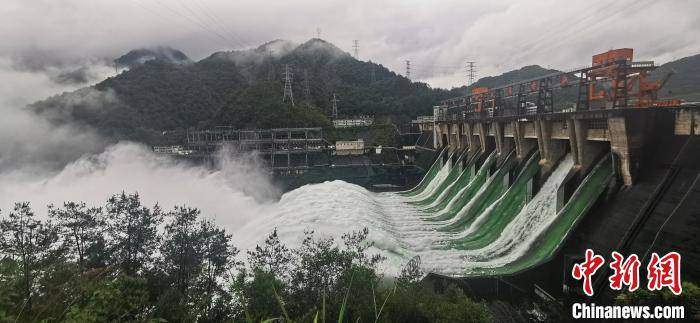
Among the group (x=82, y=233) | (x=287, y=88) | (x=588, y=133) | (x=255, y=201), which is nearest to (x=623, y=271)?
(x=588, y=133)

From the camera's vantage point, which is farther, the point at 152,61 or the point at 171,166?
the point at 152,61

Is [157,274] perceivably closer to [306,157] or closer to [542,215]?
[542,215]

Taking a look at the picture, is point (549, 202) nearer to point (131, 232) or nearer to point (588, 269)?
point (588, 269)

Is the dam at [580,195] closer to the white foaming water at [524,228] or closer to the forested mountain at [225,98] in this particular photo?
the white foaming water at [524,228]

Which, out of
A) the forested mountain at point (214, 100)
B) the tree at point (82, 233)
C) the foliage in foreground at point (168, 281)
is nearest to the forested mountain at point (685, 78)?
the forested mountain at point (214, 100)

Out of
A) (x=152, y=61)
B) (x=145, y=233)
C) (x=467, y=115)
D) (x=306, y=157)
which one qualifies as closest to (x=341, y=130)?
(x=306, y=157)

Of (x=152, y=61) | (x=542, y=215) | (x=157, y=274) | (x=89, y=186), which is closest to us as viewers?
(x=157, y=274)
